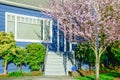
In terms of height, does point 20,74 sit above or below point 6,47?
below

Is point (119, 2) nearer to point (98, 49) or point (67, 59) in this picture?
point (98, 49)

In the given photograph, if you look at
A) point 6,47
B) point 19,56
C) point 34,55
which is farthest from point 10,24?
point 34,55

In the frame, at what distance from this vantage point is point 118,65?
19.1 metres

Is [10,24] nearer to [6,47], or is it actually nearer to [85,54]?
[6,47]

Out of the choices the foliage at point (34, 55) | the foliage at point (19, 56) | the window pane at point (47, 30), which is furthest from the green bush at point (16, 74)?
the window pane at point (47, 30)

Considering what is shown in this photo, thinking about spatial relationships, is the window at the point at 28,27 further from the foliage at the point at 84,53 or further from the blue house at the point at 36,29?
the foliage at the point at 84,53

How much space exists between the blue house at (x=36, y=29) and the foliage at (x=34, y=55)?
453mm

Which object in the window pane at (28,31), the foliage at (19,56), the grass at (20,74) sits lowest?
the grass at (20,74)

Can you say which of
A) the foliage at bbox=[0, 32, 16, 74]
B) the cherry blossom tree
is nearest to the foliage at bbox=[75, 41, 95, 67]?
the cherry blossom tree

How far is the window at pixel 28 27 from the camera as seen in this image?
53.2ft

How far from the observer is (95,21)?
41.9 feet

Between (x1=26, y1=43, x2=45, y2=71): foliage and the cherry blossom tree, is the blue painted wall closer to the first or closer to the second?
(x1=26, y1=43, x2=45, y2=71): foliage

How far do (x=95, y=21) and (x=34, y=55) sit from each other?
499cm

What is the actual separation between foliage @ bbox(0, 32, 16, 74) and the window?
82cm
